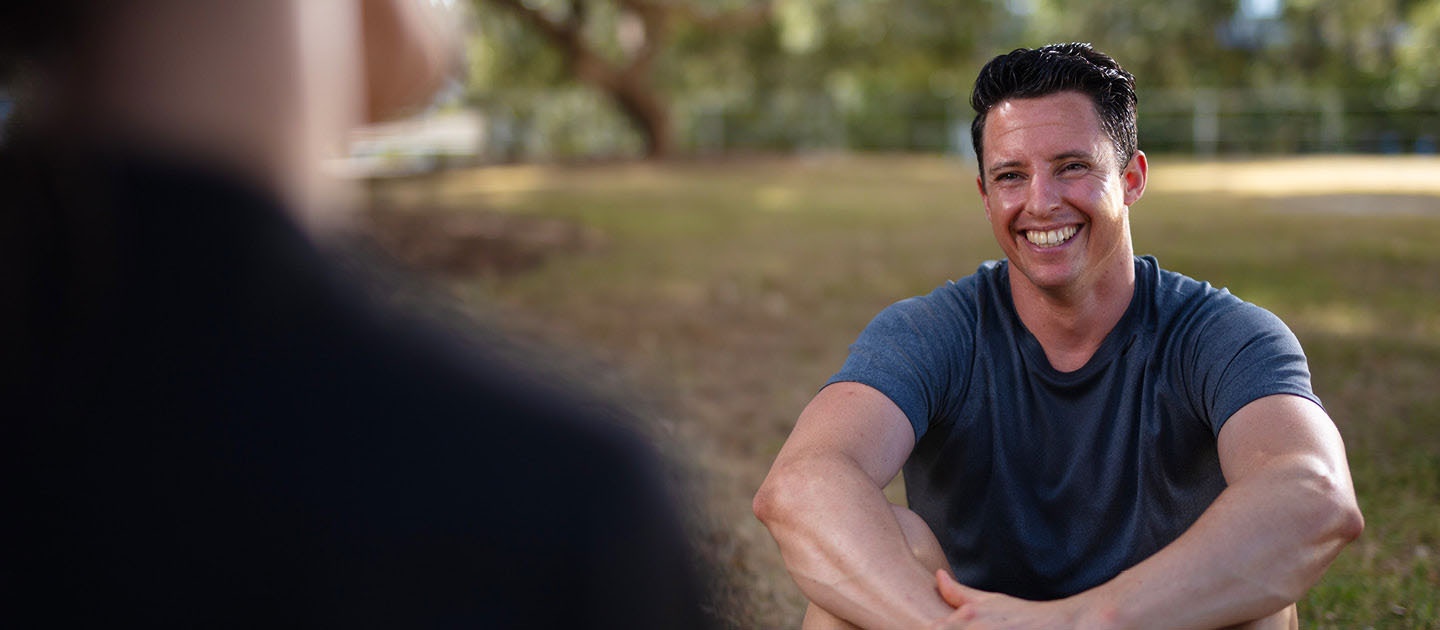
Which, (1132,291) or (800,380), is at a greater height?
(1132,291)

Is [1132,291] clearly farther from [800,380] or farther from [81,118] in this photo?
[800,380]

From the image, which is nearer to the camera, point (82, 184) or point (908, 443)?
point (82, 184)

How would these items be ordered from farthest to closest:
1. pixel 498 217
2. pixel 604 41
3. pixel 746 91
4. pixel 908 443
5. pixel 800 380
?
pixel 746 91 → pixel 604 41 → pixel 498 217 → pixel 800 380 → pixel 908 443

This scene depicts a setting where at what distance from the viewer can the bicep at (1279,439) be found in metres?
2.06

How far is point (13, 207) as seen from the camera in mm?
409

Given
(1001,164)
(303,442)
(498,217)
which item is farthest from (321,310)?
(498,217)

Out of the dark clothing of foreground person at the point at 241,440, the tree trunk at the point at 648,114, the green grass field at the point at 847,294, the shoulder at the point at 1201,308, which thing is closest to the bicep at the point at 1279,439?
the shoulder at the point at 1201,308

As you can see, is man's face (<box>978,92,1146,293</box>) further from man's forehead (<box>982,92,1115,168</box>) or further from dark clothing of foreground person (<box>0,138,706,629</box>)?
dark clothing of foreground person (<box>0,138,706,629</box>)

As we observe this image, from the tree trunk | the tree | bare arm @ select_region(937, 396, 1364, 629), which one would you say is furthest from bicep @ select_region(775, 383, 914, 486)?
the tree trunk

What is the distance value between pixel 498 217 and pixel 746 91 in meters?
15.6

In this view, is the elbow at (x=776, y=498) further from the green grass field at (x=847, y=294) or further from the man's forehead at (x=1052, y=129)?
the man's forehead at (x=1052, y=129)

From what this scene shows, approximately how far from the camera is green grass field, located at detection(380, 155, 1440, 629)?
11.9 ft

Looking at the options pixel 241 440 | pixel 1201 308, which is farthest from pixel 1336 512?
pixel 241 440

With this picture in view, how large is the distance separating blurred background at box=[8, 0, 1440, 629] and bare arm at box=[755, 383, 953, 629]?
0.61 ft
